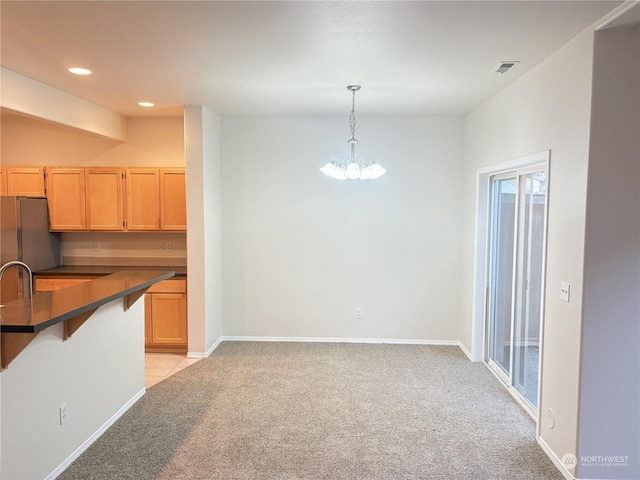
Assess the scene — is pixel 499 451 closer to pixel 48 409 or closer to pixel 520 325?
pixel 520 325

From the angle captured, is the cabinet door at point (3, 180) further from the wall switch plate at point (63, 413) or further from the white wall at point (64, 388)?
the wall switch plate at point (63, 413)

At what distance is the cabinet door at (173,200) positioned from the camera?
4.90 m

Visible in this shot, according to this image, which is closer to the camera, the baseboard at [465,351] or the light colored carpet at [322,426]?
the light colored carpet at [322,426]

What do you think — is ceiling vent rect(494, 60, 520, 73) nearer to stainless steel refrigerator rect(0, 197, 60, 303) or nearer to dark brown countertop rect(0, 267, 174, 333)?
dark brown countertop rect(0, 267, 174, 333)

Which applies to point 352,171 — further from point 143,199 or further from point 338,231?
point 143,199

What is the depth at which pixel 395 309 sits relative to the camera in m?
5.28

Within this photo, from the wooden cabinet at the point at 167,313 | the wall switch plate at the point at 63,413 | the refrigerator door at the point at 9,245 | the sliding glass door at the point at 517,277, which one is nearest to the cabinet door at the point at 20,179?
the refrigerator door at the point at 9,245

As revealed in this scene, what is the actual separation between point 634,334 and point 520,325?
1.36 m

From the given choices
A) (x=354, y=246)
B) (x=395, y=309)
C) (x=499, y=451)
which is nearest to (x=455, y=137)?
(x=354, y=246)

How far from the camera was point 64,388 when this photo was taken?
2.72m

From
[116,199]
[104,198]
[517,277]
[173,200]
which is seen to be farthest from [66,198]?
[517,277]

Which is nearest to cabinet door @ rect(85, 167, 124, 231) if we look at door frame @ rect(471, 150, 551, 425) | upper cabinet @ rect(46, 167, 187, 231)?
upper cabinet @ rect(46, 167, 187, 231)

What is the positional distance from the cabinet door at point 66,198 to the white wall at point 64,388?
1967 mm

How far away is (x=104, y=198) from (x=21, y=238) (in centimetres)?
91
